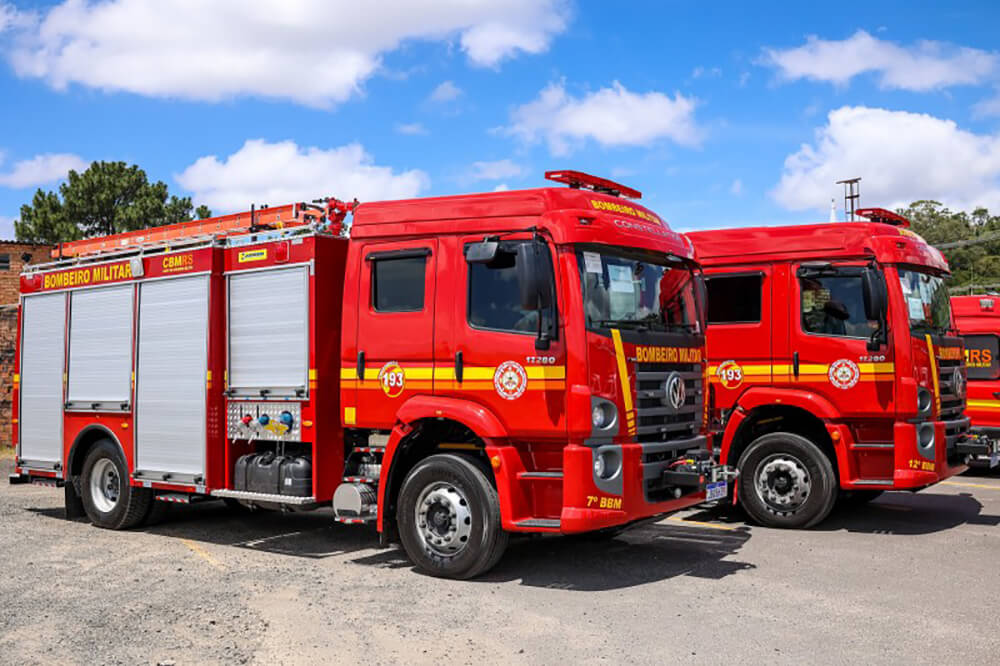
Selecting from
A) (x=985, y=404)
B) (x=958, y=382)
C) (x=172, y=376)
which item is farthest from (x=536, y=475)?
(x=985, y=404)

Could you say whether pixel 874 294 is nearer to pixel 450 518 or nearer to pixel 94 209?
pixel 450 518

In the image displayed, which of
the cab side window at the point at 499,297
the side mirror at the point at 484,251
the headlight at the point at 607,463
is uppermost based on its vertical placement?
the side mirror at the point at 484,251

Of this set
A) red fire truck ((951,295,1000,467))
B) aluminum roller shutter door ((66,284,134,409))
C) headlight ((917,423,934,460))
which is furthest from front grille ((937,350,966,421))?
aluminum roller shutter door ((66,284,134,409))

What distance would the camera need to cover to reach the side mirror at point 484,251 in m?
7.36

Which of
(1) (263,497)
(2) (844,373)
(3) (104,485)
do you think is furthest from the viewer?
(3) (104,485)

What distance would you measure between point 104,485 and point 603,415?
6.37 meters

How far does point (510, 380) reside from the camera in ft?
24.7

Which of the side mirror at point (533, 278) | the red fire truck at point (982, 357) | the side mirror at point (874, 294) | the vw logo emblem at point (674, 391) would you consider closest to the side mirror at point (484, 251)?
the side mirror at point (533, 278)

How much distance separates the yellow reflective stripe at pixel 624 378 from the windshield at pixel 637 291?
12 cm

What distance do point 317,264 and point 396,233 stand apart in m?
0.88

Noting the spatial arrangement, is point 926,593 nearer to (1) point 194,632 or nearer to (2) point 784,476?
(2) point 784,476

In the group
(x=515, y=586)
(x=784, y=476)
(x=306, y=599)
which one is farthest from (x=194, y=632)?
(x=784, y=476)

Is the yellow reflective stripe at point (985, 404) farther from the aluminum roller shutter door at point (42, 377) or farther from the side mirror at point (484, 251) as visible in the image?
the aluminum roller shutter door at point (42, 377)

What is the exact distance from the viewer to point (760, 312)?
10.6 metres
